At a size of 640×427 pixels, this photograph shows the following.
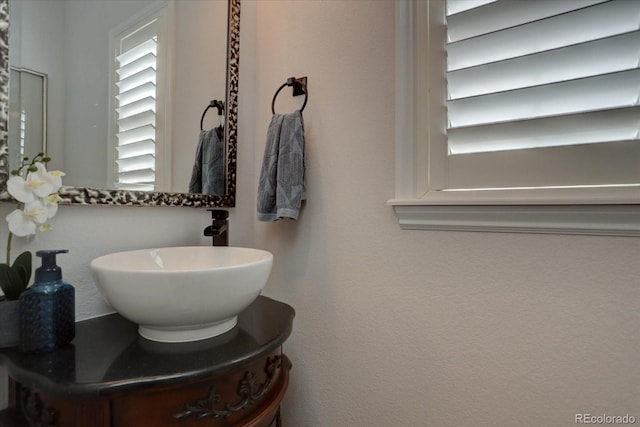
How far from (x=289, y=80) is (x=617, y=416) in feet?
4.01

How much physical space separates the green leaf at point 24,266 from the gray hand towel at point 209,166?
1.54 feet

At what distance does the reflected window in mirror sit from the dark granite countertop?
0.45m

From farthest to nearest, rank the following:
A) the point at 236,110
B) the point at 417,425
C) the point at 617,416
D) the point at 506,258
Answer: the point at 236,110
the point at 417,425
the point at 506,258
the point at 617,416

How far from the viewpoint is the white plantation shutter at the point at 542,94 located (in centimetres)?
61

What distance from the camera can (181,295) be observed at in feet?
1.79

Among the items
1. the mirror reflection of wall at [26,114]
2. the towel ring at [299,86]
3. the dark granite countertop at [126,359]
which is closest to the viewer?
the dark granite countertop at [126,359]

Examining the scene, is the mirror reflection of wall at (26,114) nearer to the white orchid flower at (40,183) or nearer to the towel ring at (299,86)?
the white orchid flower at (40,183)

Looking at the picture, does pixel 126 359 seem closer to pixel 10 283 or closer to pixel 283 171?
pixel 10 283

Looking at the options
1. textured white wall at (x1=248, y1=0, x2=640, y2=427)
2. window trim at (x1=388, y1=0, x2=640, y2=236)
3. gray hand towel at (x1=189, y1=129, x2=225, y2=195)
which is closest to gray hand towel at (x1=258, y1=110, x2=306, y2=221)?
textured white wall at (x1=248, y1=0, x2=640, y2=427)

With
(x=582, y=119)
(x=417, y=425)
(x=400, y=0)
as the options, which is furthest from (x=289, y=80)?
(x=417, y=425)

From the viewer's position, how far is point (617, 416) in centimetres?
59

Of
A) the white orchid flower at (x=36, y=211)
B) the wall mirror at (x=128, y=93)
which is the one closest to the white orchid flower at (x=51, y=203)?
the white orchid flower at (x=36, y=211)

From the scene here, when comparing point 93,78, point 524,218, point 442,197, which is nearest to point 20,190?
point 93,78

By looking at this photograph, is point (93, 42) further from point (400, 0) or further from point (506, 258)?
point (506, 258)
